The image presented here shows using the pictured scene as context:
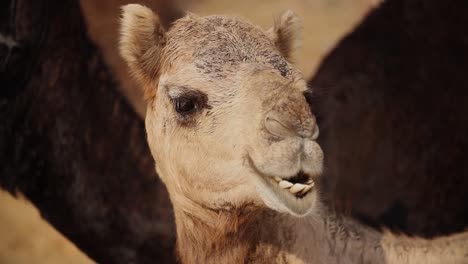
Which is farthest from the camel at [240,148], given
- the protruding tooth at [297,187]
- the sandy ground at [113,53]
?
the sandy ground at [113,53]

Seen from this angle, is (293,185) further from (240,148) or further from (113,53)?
(113,53)

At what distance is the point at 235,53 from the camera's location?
→ 6.92ft

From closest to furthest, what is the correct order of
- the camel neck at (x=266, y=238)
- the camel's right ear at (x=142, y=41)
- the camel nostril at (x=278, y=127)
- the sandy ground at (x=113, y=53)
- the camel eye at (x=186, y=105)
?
1. the camel nostril at (x=278, y=127)
2. the camel eye at (x=186, y=105)
3. the camel neck at (x=266, y=238)
4. the camel's right ear at (x=142, y=41)
5. the sandy ground at (x=113, y=53)

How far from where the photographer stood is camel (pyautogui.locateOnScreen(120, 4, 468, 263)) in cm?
185

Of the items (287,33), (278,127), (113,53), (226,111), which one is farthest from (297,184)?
(113,53)

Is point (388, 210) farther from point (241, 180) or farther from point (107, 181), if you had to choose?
point (241, 180)

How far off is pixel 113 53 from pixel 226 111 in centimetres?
234

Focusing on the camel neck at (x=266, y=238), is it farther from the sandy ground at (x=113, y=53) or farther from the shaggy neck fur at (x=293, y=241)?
the sandy ground at (x=113, y=53)

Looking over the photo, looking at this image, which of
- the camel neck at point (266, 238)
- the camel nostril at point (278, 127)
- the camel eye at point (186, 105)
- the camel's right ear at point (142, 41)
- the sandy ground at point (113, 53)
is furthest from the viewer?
the sandy ground at point (113, 53)

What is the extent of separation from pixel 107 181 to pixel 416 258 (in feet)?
5.45

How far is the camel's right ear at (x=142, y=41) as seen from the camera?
234 centimetres

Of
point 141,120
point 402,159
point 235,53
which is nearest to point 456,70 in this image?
point 402,159

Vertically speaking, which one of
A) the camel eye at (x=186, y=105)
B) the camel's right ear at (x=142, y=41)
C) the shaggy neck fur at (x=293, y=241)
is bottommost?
the shaggy neck fur at (x=293, y=241)

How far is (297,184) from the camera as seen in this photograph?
185 centimetres
